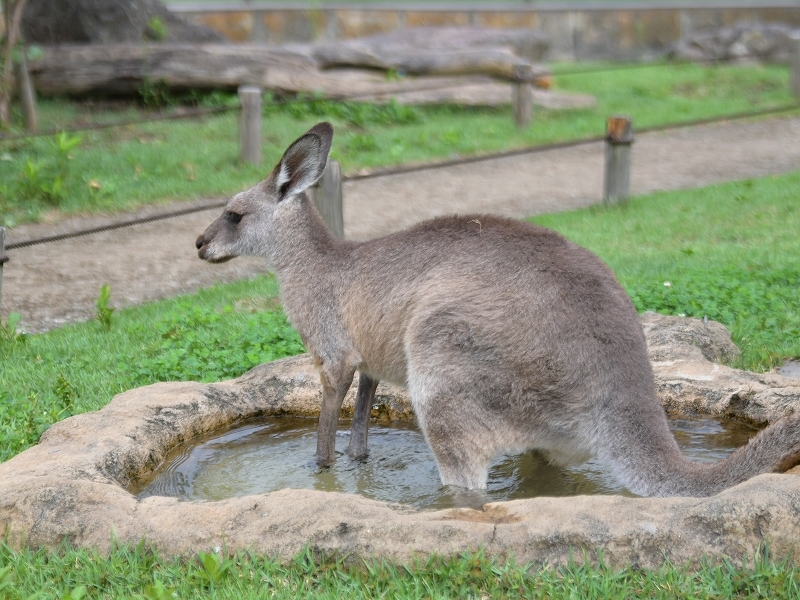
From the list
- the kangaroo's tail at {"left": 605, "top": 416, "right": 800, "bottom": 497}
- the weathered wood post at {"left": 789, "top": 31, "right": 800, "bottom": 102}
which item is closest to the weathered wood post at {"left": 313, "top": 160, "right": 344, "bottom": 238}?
the kangaroo's tail at {"left": 605, "top": 416, "right": 800, "bottom": 497}

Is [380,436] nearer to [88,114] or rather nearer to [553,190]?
[553,190]

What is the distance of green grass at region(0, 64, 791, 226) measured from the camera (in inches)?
398

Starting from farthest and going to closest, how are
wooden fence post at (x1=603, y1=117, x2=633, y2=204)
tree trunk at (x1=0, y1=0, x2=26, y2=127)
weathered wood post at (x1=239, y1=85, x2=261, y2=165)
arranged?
tree trunk at (x1=0, y1=0, x2=26, y2=127) < weathered wood post at (x1=239, y1=85, x2=261, y2=165) < wooden fence post at (x1=603, y1=117, x2=633, y2=204)

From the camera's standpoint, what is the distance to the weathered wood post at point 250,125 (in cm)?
1088

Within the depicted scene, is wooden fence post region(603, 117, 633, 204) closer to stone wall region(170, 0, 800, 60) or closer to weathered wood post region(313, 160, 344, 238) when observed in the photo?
weathered wood post region(313, 160, 344, 238)

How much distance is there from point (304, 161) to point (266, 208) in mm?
331

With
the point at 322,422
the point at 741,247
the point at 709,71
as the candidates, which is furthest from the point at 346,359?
the point at 709,71

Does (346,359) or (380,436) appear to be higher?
(346,359)

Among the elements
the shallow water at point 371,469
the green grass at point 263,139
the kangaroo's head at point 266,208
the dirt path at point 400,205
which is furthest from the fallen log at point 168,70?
the shallow water at point 371,469

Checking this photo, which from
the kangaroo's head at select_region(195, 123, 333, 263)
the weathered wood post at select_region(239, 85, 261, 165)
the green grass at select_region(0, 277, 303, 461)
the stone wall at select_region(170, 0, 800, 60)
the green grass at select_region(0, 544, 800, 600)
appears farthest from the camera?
the stone wall at select_region(170, 0, 800, 60)

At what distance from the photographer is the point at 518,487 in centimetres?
436

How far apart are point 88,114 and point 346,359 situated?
9.24 m

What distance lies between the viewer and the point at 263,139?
11.9m

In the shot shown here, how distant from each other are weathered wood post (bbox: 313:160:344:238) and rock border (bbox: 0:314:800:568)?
340 centimetres
